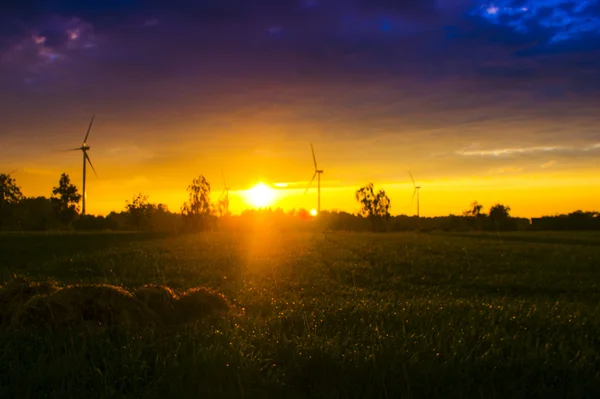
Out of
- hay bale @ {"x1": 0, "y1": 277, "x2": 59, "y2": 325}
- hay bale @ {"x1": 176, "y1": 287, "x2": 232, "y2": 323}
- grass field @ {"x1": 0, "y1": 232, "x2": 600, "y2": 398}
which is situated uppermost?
hay bale @ {"x1": 0, "y1": 277, "x2": 59, "y2": 325}

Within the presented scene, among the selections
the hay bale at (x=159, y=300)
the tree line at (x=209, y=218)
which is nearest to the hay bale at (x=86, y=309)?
the hay bale at (x=159, y=300)

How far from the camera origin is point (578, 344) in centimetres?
805

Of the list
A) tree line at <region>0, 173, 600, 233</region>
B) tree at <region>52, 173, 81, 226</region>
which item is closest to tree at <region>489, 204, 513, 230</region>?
tree line at <region>0, 173, 600, 233</region>

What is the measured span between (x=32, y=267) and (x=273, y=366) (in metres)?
17.8

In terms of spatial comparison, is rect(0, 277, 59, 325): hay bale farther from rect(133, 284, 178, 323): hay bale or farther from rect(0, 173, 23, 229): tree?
rect(0, 173, 23, 229): tree

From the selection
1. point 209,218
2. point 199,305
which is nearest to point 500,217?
point 209,218

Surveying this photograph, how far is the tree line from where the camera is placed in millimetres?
46938

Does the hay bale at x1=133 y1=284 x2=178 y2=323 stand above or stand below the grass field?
above

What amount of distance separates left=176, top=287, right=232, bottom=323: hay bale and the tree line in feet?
110

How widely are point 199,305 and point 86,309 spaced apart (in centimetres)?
206

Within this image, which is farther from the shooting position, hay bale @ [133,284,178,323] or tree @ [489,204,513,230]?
tree @ [489,204,513,230]

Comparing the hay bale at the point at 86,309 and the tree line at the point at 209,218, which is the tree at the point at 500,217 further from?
the hay bale at the point at 86,309


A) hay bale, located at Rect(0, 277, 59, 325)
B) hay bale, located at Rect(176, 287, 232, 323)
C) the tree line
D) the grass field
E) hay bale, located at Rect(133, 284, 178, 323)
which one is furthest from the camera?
the tree line

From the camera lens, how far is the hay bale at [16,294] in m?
8.65
